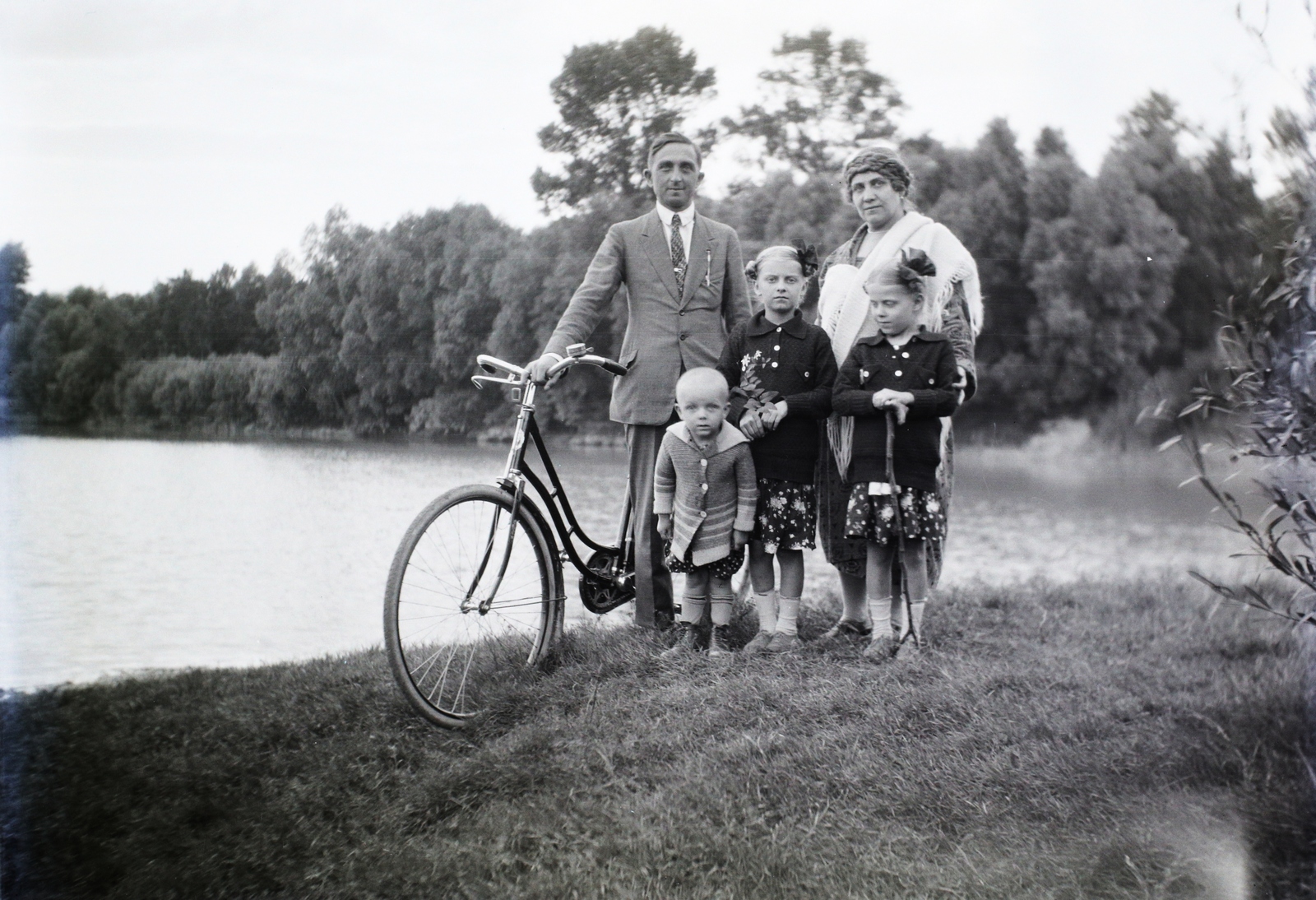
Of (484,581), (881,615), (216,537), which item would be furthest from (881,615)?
(216,537)

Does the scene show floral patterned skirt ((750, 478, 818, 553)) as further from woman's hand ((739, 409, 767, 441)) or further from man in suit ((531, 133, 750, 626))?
man in suit ((531, 133, 750, 626))

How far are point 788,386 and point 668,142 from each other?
42.5 inches

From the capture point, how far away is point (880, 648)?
354 cm

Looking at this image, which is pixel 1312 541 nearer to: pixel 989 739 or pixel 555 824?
pixel 989 739

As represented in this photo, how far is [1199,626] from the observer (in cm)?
431

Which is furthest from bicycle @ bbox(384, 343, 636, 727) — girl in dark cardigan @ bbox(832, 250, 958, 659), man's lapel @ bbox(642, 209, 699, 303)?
girl in dark cardigan @ bbox(832, 250, 958, 659)

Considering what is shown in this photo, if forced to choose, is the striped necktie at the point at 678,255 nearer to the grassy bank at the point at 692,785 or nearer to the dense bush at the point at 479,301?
the dense bush at the point at 479,301

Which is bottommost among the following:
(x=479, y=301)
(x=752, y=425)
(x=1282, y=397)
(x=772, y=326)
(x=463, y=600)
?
(x=463, y=600)

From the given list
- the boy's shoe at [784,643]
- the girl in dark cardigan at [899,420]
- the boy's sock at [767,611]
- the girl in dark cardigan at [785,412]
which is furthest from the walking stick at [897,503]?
the boy's sock at [767,611]

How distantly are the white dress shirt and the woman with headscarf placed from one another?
0.62 meters

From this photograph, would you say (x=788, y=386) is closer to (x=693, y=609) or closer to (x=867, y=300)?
(x=867, y=300)

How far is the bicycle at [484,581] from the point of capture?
9.55ft

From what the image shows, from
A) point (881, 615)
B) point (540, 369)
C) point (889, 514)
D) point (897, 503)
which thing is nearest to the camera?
point (540, 369)

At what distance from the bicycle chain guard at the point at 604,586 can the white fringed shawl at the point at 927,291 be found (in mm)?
1005
